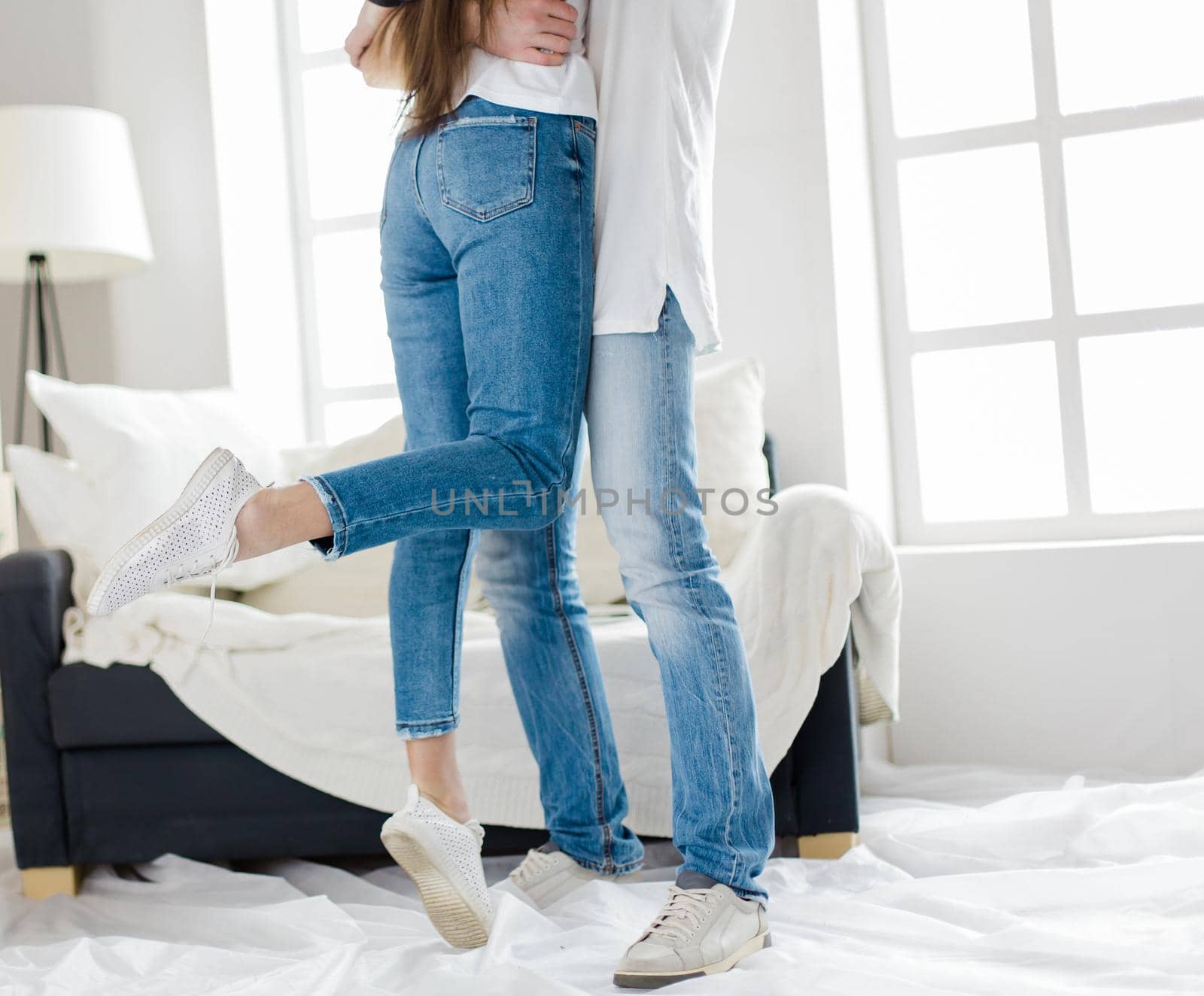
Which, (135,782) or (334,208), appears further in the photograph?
(334,208)

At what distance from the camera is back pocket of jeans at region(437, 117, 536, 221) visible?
1.14m

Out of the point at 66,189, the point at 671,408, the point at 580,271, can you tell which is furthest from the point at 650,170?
the point at 66,189

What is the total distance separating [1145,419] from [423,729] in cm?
185

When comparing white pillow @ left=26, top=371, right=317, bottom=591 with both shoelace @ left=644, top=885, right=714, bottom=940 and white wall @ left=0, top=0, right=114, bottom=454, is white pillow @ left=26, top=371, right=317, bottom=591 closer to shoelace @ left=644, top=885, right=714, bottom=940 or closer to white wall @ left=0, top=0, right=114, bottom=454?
white wall @ left=0, top=0, right=114, bottom=454

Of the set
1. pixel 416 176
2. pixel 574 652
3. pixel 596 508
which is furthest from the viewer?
pixel 596 508

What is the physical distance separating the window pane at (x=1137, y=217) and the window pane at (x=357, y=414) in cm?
172

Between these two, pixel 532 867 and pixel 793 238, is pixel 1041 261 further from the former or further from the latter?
pixel 532 867

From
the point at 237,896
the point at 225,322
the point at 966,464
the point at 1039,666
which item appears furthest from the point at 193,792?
the point at 966,464

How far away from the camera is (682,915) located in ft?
3.70

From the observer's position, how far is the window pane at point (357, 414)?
9.81ft

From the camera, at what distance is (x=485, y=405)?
1134mm

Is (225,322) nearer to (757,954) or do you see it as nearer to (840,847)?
(840,847)

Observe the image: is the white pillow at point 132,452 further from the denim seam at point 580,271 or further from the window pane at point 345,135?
the window pane at point 345,135

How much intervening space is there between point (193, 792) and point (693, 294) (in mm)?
1078
